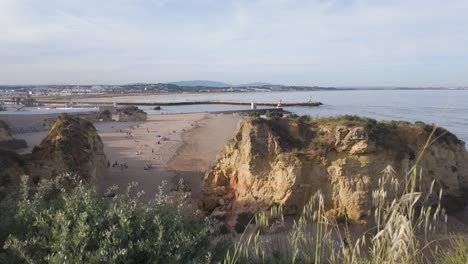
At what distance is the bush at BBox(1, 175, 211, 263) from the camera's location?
13.3 ft

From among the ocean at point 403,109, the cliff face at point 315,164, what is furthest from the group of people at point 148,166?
the ocean at point 403,109

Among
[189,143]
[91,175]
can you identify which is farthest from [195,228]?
[189,143]

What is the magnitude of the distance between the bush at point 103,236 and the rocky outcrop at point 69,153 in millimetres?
7629

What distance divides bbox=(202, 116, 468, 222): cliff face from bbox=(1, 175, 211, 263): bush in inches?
275

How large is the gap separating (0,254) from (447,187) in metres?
14.4

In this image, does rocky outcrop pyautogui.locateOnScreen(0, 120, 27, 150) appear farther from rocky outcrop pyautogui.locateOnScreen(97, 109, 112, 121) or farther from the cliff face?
rocky outcrop pyautogui.locateOnScreen(97, 109, 112, 121)

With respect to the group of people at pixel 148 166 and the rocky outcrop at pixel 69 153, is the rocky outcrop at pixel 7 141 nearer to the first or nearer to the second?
the group of people at pixel 148 166

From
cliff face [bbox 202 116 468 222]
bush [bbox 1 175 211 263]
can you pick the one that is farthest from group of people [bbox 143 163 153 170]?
bush [bbox 1 175 211 263]

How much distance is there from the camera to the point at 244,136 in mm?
13438

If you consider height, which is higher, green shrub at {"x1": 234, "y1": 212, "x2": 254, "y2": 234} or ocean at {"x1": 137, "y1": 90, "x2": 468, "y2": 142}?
green shrub at {"x1": 234, "y1": 212, "x2": 254, "y2": 234}

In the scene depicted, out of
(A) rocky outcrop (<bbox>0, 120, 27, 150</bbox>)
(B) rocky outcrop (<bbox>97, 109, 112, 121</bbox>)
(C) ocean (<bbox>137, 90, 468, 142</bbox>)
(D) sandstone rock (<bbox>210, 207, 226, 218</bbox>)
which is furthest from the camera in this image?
(B) rocky outcrop (<bbox>97, 109, 112, 121</bbox>)

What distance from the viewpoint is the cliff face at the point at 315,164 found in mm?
11594

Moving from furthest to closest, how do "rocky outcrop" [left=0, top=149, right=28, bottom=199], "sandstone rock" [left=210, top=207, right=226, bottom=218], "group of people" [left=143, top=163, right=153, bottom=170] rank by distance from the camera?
"group of people" [left=143, top=163, right=153, bottom=170] → "sandstone rock" [left=210, top=207, right=226, bottom=218] → "rocky outcrop" [left=0, top=149, right=28, bottom=199]

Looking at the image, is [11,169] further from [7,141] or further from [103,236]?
[7,141]
